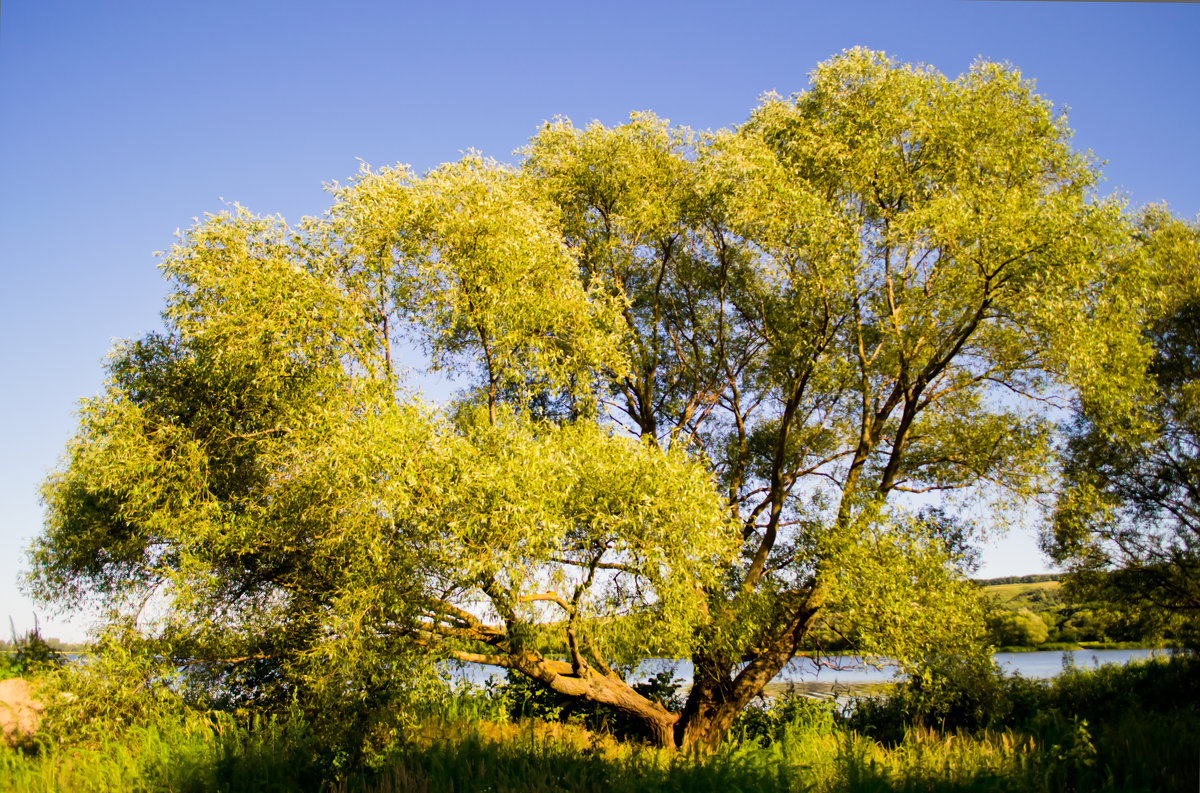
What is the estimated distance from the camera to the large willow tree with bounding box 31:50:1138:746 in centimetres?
1135

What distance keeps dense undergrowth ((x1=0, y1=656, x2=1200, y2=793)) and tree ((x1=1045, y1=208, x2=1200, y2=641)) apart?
9.11 meters

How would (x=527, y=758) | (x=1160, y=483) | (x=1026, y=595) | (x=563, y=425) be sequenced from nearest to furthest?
(x=527, y=758), (x=563, y=425), (x=1160, y=483), (x=1026, y=595)

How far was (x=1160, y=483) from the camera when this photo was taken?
21047 millimetres

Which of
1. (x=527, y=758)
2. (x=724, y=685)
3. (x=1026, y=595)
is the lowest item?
(x=1026, y=595)

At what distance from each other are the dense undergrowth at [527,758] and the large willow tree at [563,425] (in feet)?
3.41

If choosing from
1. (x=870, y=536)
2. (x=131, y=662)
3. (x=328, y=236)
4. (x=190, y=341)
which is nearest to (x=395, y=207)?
(x=328, y=236)

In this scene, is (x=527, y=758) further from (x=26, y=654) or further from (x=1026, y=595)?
(x=1026, y=595)

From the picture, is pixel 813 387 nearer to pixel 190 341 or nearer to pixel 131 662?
pixel 190 341

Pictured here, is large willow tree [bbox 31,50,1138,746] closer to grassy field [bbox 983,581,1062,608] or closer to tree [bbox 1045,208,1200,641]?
tree [bbox 1045,208,1200,641]

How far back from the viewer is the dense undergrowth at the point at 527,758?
24.3 feet

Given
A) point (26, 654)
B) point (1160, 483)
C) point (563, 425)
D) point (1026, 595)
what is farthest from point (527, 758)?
point (1026, 595)

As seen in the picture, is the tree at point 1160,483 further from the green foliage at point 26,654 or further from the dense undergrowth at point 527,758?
the green foliage at point 26,654

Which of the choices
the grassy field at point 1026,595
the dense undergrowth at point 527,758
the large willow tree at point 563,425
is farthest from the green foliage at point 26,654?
the grassy field at point 1026,595

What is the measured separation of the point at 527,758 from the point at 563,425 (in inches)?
274
